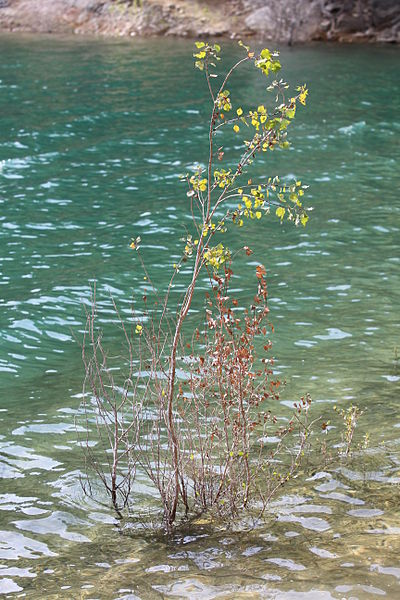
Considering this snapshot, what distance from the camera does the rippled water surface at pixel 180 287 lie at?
262 inches

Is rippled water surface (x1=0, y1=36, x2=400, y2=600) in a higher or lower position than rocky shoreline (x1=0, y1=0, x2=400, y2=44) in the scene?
lower

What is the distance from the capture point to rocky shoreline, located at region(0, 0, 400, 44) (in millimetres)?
41000

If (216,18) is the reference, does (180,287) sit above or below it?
below

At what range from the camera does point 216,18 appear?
43438 millimetres

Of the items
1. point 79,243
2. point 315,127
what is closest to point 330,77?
point 315,127

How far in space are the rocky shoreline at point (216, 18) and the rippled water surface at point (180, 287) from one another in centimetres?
824

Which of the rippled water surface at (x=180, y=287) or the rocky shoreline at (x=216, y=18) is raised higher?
the rocky shoreline at (x=216, y=18)

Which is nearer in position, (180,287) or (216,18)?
(180,287)

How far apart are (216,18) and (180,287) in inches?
1266

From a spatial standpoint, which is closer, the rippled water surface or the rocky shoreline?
the rippled water surface

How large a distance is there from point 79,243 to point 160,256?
1.78 m

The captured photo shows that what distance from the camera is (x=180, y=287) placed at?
46.7 feet

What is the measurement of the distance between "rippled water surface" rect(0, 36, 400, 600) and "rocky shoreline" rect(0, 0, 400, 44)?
8244mm

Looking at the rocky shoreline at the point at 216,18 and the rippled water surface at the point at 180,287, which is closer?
the rippled water surface at the point at 180,287
